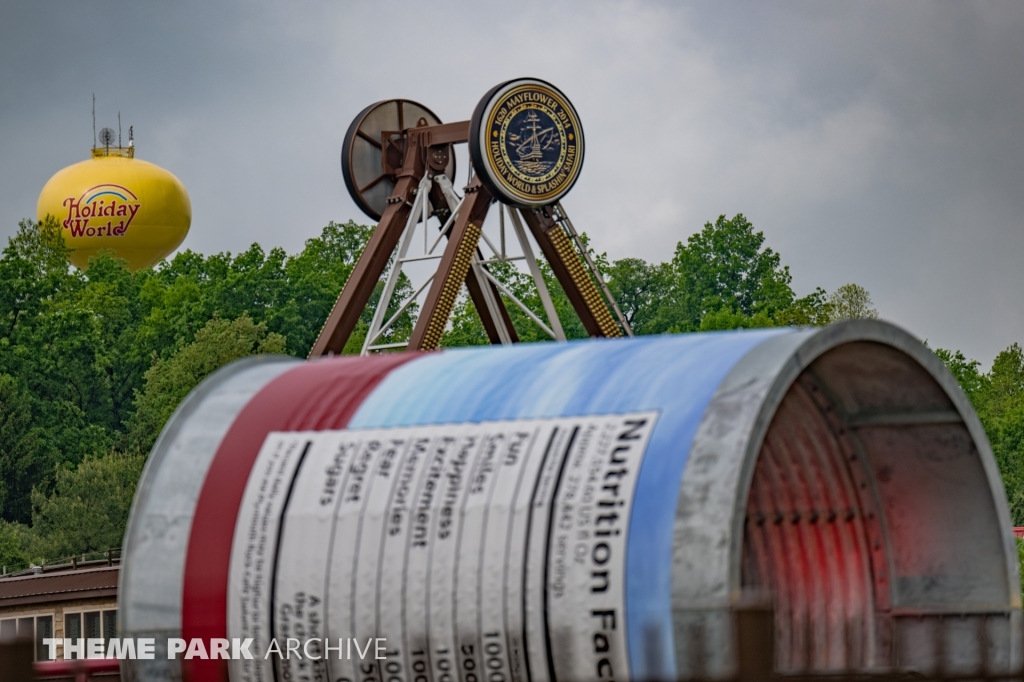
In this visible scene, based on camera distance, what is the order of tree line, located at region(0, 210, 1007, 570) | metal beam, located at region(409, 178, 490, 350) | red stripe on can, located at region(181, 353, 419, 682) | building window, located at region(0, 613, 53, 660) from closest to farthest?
red stripe on can, located at region(181, 353, 419, 682) → building window, located at region(0, 613, 53, 660) → metal beam, located at region(409, 178, 490, 350) → tree line, located at region(0, 210, 1007, 570)

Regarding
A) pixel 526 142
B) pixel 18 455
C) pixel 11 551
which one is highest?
pixel 18 455

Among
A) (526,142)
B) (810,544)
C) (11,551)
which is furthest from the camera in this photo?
(11,551)

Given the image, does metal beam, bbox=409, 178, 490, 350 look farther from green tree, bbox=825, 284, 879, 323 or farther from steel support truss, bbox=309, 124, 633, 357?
green tree, bbox=825, 284, 879, 323

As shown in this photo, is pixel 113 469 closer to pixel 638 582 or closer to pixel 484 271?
pixel 484 271

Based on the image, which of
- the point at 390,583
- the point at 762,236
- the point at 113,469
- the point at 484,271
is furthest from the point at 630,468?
the point at 762,236

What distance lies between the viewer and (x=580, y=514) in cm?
1094

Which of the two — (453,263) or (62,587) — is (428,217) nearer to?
(453,263)

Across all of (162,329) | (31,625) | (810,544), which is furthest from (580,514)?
(162,329)

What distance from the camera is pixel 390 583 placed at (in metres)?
11.5

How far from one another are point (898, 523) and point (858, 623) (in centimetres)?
80

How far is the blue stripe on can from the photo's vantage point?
34.6 feet

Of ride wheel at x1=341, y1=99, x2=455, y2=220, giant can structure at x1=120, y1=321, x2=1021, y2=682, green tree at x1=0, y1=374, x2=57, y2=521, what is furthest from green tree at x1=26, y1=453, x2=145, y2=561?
giant can structure at x1=120, y1=321, x2=1021, y2=682

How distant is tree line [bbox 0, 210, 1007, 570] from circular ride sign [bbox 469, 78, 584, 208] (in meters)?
26.8

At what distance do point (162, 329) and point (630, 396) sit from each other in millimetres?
84084
